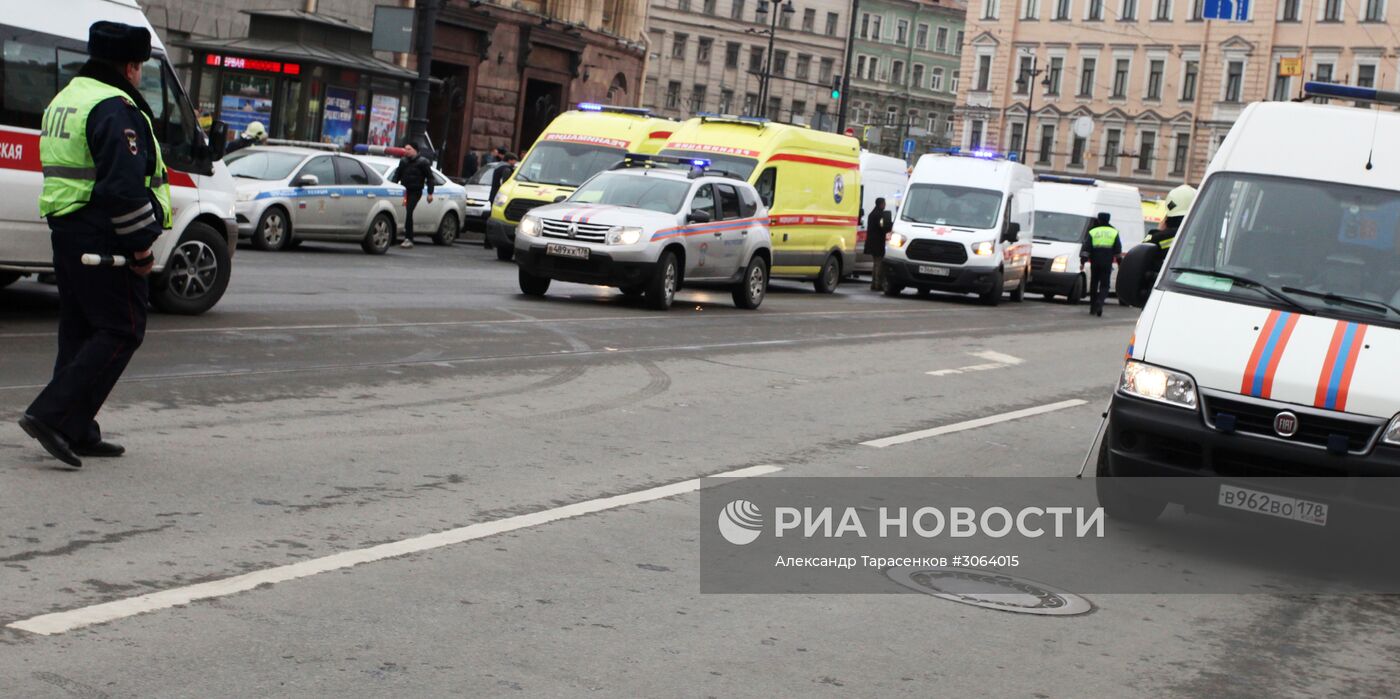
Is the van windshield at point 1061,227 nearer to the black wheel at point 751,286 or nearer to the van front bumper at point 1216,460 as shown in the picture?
the black wheel at point 751,286

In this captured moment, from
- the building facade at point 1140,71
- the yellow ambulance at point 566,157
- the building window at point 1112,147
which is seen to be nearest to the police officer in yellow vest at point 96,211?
the yellow ambulance at point 566,157

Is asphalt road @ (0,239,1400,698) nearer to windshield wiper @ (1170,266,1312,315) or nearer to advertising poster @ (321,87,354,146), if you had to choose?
windshield wiper @ (1170,266,1312,315)

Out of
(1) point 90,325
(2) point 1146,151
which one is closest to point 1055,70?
(2) point 1146,151

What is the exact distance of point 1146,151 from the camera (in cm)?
9700

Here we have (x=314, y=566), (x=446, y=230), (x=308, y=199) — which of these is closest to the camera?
(x=314, y=566)

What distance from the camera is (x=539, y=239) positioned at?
20047 mm

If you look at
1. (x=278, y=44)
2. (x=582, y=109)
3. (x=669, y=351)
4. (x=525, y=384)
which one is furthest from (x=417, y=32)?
(x=525, y=384)

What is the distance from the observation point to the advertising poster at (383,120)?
37.8 metres

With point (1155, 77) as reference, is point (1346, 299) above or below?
below

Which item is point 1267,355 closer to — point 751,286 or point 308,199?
point 751,286

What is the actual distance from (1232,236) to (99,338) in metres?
5.51

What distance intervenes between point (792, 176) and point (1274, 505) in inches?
789

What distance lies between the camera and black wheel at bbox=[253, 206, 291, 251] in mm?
24359

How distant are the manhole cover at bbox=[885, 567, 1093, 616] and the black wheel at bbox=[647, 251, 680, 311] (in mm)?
13040
